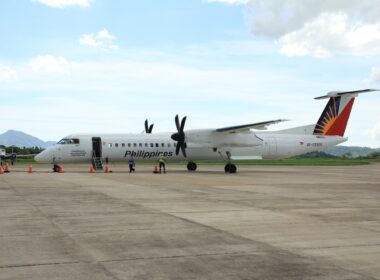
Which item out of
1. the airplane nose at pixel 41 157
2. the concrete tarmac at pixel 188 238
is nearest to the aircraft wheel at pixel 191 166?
the airplane nose at pixel 41 157

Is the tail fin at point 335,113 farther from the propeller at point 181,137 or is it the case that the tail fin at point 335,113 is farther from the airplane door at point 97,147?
the airplane door at point 97,147

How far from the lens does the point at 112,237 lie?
26.0ft

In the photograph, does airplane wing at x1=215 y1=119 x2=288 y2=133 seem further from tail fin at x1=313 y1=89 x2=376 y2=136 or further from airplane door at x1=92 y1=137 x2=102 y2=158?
airplane door at x1=92 y1=137 x2=102 y2=158

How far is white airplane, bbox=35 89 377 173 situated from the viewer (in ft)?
104

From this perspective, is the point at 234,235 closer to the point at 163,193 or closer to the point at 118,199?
the point at 118,199

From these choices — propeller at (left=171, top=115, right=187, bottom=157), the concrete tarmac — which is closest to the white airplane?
propeller at (left=171, top=115, right=187, bottom=157)

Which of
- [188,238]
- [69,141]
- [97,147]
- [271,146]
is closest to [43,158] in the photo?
[69,141]

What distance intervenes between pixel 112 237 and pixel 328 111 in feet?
98.2

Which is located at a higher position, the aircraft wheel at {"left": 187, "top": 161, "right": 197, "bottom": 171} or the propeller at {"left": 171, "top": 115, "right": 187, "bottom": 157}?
the propeller at {"left": 171, "top": 115, "right": 187, "bottom": 157}

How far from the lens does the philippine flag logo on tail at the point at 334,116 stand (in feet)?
115

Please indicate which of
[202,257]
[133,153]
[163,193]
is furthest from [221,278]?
[133,153]

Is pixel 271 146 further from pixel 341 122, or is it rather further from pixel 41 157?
pixel 41 157

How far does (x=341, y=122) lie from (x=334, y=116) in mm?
798

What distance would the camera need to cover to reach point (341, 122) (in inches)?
1387
